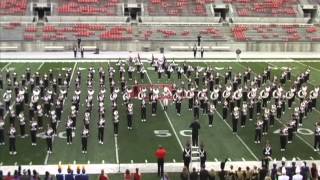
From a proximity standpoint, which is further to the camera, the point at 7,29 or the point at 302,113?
the point at 7,29

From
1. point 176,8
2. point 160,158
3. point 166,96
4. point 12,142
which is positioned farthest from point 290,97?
point 176,8

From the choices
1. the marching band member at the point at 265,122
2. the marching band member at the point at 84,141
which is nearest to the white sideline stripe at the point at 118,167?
the marching band member at the point at 84,141

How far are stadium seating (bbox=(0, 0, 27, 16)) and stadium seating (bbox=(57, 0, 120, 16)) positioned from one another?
312 cm


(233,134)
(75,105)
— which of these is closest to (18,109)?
(75,105)

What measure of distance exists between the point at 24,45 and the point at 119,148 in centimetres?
2731

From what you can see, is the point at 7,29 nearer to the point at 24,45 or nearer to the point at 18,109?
the point at 24,45

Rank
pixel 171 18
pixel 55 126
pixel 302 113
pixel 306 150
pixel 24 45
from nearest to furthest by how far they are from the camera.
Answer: pixel 306 150 < pixel 55 126 < pixel 302 113 < pixel 24 45 < pixel 171 18

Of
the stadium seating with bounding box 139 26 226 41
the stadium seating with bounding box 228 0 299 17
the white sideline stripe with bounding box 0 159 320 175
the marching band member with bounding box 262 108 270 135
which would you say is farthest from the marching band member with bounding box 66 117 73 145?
the stadium seating with bounding box 228 0 299 17

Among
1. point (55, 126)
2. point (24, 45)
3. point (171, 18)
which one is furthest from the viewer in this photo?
point (171, 18)

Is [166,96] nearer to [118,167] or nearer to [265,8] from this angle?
[118,167]

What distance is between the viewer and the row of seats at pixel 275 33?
4681 centimetres

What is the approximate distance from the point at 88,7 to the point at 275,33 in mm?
16288

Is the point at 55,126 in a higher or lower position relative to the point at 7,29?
lower

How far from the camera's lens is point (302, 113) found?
21.5m
